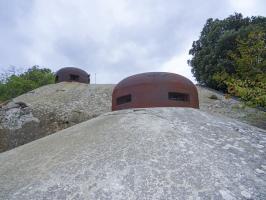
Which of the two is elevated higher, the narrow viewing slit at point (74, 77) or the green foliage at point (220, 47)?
the green foliage at point (220, 47)

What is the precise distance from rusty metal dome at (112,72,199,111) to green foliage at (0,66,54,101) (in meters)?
Result: 18.0

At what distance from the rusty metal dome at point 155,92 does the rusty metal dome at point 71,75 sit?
14433 mm

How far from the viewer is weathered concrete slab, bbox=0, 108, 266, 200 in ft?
20.3

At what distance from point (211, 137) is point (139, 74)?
473 cm

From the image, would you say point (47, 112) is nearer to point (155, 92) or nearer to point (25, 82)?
point (155, 92)

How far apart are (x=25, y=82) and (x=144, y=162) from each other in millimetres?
23923

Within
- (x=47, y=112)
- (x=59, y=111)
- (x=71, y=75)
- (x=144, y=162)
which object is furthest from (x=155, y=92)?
(x=71, y=75)

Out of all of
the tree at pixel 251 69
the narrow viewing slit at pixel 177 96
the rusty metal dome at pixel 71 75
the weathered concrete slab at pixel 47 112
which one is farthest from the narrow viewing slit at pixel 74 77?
the narrow viewing slit at pixel 177 96

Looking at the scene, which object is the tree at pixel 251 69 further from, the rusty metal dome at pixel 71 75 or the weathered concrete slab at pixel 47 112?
the rusty metal dome at pixel 71 75

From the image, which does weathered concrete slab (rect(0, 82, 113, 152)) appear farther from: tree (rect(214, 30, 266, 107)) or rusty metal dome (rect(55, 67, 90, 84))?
tree (rect(214, 30, 266, 107))

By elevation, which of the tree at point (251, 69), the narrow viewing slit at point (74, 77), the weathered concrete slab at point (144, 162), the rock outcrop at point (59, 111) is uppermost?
the narrow viewing slit at point (74, 77)

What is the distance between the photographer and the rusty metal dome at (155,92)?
1161 cm

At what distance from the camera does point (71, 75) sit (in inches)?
1042

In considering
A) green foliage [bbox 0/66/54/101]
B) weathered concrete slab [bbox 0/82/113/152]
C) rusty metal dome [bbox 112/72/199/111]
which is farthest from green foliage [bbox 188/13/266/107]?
green foliage [bbox 0/66/54/101]
